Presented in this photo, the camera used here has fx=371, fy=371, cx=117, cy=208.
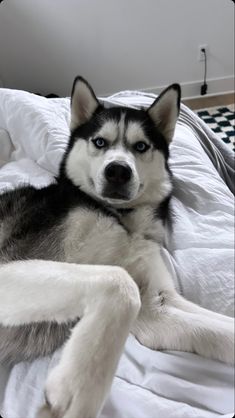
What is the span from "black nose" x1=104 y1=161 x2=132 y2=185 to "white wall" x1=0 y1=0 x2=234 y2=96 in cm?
206

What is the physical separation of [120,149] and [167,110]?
26 cm

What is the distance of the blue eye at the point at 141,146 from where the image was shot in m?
1.22

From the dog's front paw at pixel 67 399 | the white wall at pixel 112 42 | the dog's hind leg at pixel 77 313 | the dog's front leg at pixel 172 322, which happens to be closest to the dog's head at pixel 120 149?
the dog's front leg at pixel 172 322

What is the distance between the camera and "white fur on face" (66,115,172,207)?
1.16 m

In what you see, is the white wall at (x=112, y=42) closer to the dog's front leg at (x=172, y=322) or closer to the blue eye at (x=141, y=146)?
the blue eye at (x=141, y=146)

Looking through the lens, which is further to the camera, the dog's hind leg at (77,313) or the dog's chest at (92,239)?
the dog's chest at (92,239)

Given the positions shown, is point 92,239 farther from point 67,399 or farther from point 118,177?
point 67,399

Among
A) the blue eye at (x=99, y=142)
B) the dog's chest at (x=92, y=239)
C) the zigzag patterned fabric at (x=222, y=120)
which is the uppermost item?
the blue eye at (x=99, y=142)

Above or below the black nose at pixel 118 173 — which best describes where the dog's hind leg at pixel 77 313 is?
below

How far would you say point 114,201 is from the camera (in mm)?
1155

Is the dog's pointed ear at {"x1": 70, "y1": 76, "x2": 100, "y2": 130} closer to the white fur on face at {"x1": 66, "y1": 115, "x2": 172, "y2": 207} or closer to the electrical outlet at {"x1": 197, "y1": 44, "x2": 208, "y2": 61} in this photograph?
the white fur on face at {"x1": 66, "y1": 115, "x2": 172, "y2": 207}

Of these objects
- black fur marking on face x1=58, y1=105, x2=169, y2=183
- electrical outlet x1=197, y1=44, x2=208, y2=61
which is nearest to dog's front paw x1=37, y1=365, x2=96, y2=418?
black fur marking on face x1=58, y1=105, x2=169, y2=183

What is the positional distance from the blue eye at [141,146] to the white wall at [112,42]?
6.28 ft

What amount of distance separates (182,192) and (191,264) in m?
0.37
